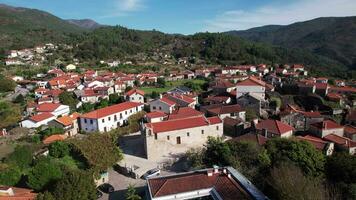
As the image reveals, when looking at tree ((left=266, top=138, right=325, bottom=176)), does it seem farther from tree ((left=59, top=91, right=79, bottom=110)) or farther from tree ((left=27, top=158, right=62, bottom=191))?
tree ((left=59, top=91, right=79, bottom=110))

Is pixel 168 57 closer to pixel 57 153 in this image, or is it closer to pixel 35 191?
pixel 57 153

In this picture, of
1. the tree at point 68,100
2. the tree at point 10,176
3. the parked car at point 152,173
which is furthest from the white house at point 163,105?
the tree at point 10,176

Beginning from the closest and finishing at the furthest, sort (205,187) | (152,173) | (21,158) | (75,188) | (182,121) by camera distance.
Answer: (205,187), (75,188), (152,173), (21,158), (182,121)

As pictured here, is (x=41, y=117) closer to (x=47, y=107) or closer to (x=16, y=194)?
(x=47, y=107)

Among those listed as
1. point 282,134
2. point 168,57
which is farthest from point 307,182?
point 168,57

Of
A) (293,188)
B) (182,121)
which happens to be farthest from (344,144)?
(293,188)

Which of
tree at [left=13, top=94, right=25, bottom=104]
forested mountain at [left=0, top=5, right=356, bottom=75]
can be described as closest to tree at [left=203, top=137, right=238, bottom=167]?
tree at [left=13, top=94, right=25, bottom=104]

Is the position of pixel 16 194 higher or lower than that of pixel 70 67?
lower
